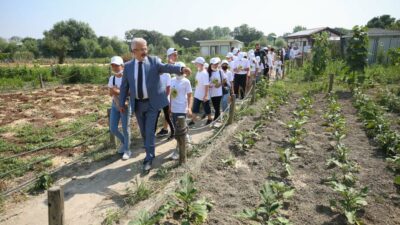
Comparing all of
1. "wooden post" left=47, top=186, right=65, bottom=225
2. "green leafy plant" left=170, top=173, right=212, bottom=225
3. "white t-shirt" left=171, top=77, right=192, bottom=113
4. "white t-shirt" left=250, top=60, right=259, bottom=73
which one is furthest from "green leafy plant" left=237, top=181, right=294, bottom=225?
"white t-shirt" left=250, top=60, right=259, bottom=73

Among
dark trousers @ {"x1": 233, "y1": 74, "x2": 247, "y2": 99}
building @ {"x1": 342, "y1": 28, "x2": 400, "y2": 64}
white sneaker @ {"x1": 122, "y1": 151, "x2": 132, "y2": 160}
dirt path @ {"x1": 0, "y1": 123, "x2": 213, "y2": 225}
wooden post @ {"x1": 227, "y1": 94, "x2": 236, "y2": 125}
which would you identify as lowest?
dirt path @ {"x1": 0, "y1": 123, "x2": 213, "y2": 225}

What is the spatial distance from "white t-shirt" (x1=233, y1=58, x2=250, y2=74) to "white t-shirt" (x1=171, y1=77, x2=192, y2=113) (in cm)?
406

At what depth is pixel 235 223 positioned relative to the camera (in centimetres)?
354

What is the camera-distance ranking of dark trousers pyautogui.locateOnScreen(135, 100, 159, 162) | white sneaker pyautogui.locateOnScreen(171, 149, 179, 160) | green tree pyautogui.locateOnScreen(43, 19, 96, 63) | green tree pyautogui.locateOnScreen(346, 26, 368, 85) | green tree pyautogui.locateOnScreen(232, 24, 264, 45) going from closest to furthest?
dark trousers pyautogui.locateOnScreen(135, 100, 159, 162) < white sneaker pyautogui.locateOnScreen(171, 149, 179, 160) < green tree pyautogui.locateOnScreen(346, 26, 368, 85) < green tree pyautogui.locateOnScreen(43, 19, 96, 63) < green tree pyautogui.locateOnScreen(232, 24, 264, 45)

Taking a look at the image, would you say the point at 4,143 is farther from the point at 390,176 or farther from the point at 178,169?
the point at 390,176

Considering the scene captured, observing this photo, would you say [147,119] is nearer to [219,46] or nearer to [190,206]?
[190,206]

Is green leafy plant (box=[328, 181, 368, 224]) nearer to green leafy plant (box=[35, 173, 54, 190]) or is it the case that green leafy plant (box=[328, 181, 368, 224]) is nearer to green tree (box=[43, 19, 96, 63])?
green leafy plant (box=[35, 173, 54, 190])

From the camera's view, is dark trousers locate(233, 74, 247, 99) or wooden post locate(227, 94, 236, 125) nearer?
wooden post locate(227, 94, 236, 125)

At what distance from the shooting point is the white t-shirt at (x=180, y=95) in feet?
18.2

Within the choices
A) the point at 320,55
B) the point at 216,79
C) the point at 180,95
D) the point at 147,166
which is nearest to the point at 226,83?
the point at 216,79

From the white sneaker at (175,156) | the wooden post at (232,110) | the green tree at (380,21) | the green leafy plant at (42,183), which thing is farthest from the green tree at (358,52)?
the green tree at (380,21)

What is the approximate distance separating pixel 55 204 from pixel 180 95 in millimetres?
3317

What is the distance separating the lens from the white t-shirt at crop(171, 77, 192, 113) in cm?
556

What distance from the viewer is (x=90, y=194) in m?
4.46
